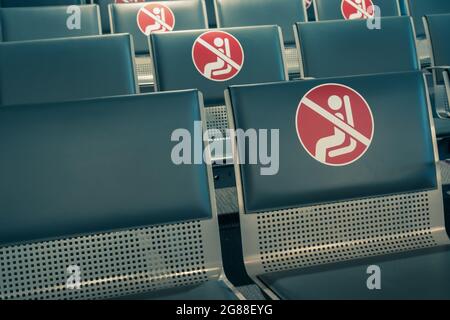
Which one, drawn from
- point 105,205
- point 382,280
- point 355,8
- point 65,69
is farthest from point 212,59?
point 355,8

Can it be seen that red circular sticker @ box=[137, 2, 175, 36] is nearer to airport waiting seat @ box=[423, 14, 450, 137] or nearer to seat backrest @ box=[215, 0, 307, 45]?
seat backrest @ box=[215, 0, 307, 45]

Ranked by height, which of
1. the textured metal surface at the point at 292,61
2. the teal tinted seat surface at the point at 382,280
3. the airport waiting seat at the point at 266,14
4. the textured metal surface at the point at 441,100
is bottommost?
the teal tinted seat surface at the point at 382,280

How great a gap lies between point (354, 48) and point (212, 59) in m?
0.64

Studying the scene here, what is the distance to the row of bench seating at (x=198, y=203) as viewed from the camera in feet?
3.60

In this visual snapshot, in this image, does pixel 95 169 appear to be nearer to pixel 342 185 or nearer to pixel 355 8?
pixel 342 185

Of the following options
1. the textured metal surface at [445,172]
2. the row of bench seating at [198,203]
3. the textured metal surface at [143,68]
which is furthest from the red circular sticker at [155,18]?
the row of bench seating at [198,203]

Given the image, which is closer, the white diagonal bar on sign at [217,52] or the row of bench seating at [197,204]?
the row of bench seating at [197,204]

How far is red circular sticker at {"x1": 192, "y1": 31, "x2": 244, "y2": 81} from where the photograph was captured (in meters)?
2.17

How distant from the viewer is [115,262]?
45.6 inches

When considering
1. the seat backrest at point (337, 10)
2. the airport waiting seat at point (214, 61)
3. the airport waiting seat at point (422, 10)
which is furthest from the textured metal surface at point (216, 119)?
the airport waiting seat at point (422, 10)

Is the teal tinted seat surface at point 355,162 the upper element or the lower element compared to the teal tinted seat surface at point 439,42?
lower

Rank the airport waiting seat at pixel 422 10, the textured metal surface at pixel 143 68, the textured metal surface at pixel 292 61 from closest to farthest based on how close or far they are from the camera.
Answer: the textured metal surface at pixel 143 68 < the textured metal surface at pixel 292 61 < the airport waiting seat at pixel 422 10

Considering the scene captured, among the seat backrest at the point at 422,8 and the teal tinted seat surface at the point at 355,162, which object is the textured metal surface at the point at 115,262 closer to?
the teal tinted seat surface at the point at 355,162

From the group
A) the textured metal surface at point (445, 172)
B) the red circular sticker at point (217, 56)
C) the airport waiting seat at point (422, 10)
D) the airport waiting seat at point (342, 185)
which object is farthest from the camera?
the airport waiting seat at point (422, 10)
